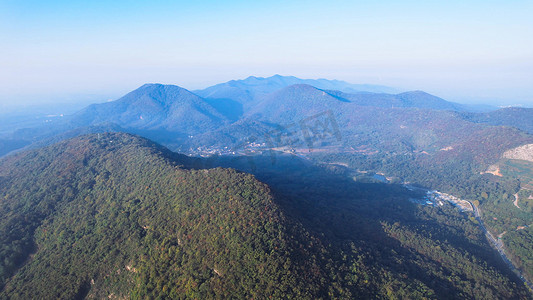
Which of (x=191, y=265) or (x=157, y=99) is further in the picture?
(x=157, y=99)

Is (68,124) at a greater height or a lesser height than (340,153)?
greater

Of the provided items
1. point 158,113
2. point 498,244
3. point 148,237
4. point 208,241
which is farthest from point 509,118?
point 158,113

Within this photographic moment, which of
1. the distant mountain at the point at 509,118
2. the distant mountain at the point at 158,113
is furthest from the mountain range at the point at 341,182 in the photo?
the distant mountain at the point at 158,113

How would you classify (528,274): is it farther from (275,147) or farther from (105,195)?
(275,147)

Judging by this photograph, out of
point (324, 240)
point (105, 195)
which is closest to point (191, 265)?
point (324, 240)

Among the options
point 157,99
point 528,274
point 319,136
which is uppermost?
point 157,99

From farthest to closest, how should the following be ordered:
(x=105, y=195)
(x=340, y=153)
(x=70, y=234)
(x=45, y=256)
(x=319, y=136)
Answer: (x=319, y=136)
(x=340, y=153)
(x=105, y=195)
(x=70, y=234)
(x=45, y=256)

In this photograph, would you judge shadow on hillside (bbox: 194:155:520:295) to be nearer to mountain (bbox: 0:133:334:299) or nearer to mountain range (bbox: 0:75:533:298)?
mountain range (bbox: 0:75:533:298)

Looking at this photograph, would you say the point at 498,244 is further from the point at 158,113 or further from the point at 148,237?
the point at 158,113
